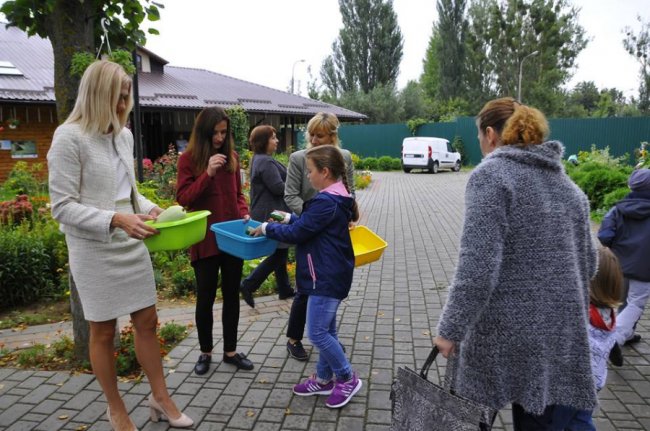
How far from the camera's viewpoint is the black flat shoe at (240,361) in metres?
3.78

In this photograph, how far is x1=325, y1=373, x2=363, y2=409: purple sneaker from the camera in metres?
3.26

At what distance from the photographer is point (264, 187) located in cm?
491

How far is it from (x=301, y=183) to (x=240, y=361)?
5.00ft

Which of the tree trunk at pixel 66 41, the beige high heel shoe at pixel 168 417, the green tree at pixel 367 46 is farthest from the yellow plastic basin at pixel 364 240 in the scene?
the green tree at pixel 367 46

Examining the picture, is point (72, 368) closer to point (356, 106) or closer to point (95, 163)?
point (95, 163)

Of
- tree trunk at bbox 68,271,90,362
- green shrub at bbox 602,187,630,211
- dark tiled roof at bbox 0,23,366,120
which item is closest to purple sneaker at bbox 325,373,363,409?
tree trunk at bbox 68,271,90,362

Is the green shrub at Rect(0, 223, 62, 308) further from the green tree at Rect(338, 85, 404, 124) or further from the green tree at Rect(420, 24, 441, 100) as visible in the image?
the green tree at Rect(420, 24, 441, 100)

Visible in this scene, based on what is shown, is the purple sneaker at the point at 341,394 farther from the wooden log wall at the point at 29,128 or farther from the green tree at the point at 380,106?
the green tree at the point at 380,106

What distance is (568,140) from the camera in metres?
24.7

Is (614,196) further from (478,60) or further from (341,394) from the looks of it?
(478,60)

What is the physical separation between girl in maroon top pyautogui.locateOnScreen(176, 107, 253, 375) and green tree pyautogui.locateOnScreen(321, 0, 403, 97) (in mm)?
45668

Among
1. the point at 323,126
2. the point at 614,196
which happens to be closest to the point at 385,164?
the point at 614,196

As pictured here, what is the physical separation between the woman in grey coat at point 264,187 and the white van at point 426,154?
2132 centimetres

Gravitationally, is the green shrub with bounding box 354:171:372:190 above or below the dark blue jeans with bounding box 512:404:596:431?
below
